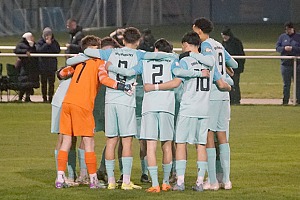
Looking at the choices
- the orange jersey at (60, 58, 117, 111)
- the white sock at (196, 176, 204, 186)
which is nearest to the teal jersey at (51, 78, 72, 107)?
the orange jersey at (60, 58, 117, 111)

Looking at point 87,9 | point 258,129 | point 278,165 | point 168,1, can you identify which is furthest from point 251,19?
point 278,165

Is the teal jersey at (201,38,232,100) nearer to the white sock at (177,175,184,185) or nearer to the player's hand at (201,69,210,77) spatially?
the player's hand at (201,69,210,77)

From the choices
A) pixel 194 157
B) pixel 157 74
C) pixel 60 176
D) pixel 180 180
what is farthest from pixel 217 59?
pixel 194 157

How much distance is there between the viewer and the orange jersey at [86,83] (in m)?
12.4

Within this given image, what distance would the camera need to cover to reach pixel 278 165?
15047mm

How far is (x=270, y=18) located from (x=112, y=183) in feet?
160

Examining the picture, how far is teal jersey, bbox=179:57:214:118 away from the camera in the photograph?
12.2 metres

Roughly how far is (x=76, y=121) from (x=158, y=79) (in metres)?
1.10

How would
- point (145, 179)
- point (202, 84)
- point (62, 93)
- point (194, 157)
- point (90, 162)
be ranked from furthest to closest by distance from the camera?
point (194, 157) → point (145, 179) → point (62, 93) → point (90, 162) → point (202, 84)

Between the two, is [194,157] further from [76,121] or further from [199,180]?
[76,121]

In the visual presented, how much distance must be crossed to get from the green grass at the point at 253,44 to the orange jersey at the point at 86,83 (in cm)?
1352

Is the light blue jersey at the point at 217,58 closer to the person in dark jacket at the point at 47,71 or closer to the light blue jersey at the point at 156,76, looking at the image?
the light blue jersey at the point at 156,76

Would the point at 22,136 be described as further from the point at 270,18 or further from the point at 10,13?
the point at 270,18

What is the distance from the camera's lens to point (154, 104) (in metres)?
12.2
